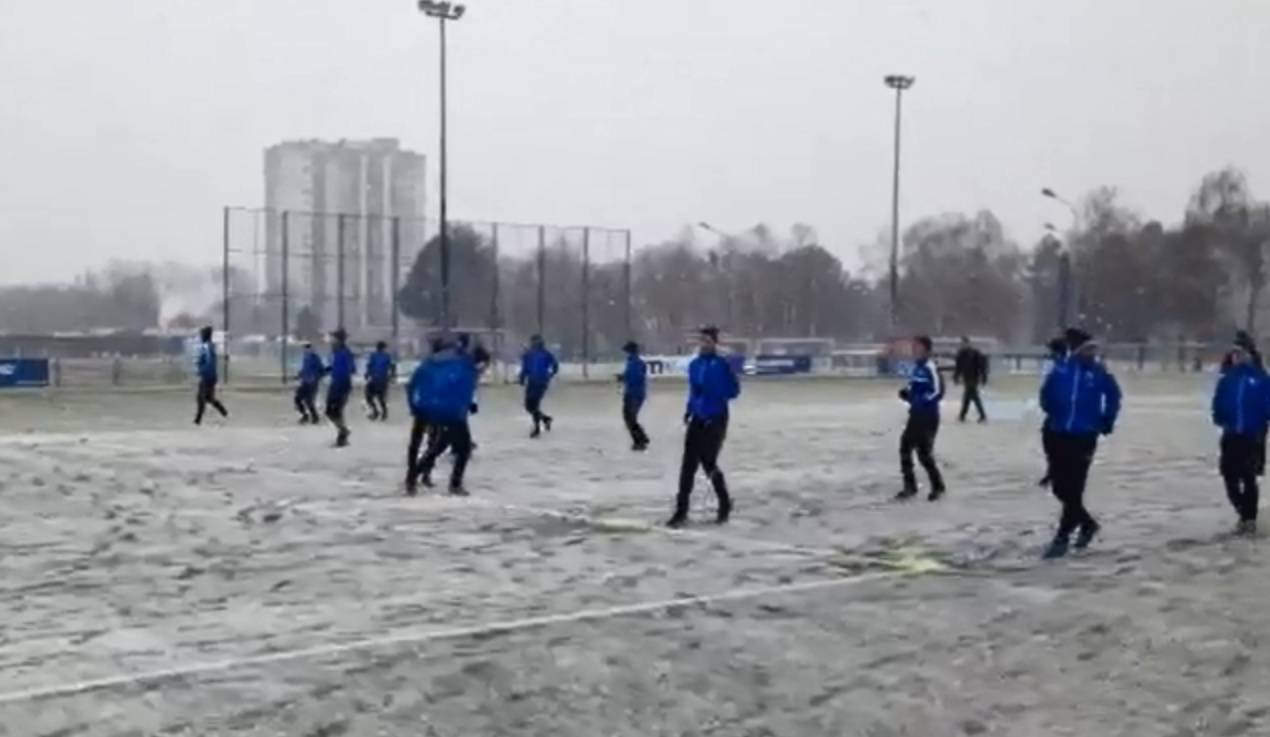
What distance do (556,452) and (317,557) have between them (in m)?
12.4

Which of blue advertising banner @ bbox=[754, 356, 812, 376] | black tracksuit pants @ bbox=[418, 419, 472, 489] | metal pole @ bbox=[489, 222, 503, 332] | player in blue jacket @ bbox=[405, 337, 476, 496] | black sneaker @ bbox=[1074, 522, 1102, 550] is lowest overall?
blue advertising banner @ bbox=[754, 356, 812, 376]

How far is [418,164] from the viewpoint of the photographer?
154500 mm

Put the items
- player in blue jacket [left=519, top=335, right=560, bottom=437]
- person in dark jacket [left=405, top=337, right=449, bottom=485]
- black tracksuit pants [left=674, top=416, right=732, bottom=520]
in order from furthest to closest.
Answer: player in blue jacket [left=519, top=335, right=560, bottom=437]
person in dark jacket [left=405, top=337, right=449, bottom=485]
black tracksuit pants [left=674, top=416, right=732, bottom=520]

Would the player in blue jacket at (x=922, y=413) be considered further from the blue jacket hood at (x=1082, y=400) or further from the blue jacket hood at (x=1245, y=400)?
the blue jacket hood at (x=1082, y=400)

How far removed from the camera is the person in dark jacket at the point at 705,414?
15.7 meters

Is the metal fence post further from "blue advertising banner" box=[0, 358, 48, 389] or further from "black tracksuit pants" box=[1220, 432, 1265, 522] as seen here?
"black tracksuit pants" box=[1220, 432, 1265, 522]

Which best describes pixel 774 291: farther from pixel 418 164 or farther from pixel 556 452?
pixel 556 452

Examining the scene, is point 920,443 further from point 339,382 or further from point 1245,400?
point 339,382

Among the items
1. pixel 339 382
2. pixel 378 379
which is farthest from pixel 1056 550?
pixel 378 379

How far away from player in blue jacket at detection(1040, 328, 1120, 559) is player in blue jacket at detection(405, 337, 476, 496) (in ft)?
22.2

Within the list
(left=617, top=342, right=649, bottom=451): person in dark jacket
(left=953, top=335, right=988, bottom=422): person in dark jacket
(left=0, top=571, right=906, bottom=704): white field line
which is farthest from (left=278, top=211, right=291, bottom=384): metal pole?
(left=0, top=571, right=906, bottom=704): white field line

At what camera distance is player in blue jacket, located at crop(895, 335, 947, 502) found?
18.4 metres

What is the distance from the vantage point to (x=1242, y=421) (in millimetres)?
15352

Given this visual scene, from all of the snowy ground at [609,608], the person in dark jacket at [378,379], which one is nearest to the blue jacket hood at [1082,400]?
the snowy ground at [609,608]
